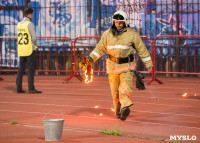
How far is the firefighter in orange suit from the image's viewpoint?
34.9ft

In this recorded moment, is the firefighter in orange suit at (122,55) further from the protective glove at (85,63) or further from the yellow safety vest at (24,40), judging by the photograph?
the yellow safety vest at (24,40)

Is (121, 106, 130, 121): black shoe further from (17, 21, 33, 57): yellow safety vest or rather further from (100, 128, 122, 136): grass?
(17, 21, 33, 57): yellow safety vest

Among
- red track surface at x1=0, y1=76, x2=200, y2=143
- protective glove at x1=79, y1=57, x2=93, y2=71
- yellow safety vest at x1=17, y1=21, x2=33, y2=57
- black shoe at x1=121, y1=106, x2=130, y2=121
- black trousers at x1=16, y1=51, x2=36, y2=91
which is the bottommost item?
red track surface at x1=0, y1=76, x2=200, y2=143

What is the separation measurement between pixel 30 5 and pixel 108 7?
3014mm

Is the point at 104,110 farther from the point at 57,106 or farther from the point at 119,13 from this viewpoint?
the point at 119,13

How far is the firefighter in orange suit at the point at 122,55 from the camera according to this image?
10.6 metres

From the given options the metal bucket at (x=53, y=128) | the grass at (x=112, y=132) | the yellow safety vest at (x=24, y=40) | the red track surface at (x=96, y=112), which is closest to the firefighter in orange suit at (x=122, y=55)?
the red track surface at (x=96, y=112)

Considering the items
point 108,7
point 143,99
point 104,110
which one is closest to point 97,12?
point 108,7

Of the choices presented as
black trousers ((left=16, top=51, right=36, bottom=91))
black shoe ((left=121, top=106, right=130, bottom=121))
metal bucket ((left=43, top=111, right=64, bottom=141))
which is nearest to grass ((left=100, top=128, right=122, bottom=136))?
metal bucket ((left=43, top=111, right=64, bottom=141))

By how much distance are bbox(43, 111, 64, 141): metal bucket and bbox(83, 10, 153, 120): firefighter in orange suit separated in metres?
2.40

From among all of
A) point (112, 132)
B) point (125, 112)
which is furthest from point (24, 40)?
point (112, 132)

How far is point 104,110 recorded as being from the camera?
12.1 meters

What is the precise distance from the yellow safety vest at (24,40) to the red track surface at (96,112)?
44.6 inches

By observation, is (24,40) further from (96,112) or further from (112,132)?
(112,132)
